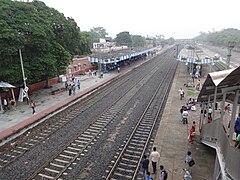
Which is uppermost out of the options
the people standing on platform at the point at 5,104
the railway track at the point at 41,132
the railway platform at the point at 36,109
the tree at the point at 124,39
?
the tree at the point at 124,39

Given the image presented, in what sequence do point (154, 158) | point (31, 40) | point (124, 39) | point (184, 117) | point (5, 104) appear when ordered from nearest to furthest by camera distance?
1. point (154, 158)
2. point (184, 117)
3. point (5, 104)
4. point (31, 40)
5. point (124, 39)

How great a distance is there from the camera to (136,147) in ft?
39.3

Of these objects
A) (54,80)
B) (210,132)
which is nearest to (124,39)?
(54,80)

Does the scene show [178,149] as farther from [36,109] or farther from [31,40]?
[31,40]

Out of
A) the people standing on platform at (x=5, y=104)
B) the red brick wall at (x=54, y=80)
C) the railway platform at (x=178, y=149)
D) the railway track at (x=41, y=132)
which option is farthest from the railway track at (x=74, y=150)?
the red brick wall at (x=54, y=80)

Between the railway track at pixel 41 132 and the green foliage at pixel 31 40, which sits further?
the green foliage at pixel 31 40

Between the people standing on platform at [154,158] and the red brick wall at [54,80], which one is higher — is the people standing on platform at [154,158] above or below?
below

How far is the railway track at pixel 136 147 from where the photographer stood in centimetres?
958

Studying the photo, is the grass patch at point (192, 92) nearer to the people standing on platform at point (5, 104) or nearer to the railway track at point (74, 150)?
the railway track at point (74, 150)

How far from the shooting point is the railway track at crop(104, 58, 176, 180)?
958 cm

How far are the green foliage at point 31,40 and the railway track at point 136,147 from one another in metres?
11.5

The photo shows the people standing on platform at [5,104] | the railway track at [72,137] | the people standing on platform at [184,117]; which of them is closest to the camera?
the railway track at [72,137]

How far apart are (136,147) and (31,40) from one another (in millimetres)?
14454

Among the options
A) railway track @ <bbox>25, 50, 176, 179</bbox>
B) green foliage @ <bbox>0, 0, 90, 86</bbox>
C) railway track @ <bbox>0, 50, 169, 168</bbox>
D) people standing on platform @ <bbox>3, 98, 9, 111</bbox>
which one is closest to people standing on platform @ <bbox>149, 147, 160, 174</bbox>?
railway track @ <bbox>25, 50, 176, 179</bbox>
